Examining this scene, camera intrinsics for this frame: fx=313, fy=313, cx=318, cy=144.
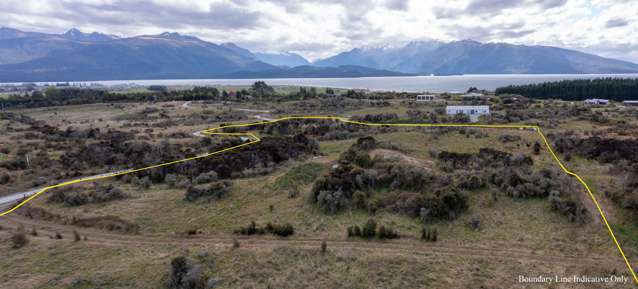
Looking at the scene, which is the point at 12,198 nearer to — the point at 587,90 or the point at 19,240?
the point at 19,240

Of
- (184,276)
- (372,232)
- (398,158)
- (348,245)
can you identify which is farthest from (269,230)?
(398,158)

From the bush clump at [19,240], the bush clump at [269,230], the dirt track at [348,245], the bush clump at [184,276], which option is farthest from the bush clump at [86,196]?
the bush clump at [184,276]

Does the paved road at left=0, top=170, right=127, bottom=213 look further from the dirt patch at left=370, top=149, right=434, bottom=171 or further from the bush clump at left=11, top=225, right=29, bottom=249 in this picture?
the dirt patch at left=370, top=149, right=434, bottom=171

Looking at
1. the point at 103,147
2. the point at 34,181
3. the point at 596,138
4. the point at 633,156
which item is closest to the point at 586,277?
the point at 633,156

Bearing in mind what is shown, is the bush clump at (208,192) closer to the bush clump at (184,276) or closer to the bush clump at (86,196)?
the bush clump at (86,196)

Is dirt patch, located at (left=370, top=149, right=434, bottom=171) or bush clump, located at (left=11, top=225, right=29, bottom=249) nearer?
bush clump, located at (left=11, top=225, right=29, bottom=249)

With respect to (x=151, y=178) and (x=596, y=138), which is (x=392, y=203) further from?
(x=596, y=138)

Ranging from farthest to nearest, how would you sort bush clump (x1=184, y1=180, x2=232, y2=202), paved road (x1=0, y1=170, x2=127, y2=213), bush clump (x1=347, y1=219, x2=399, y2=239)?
1. bush clump (x1=184, y1=180, x2=232, y2=202)
2. paved road (x1=0, y1=170, x2=127, y2=213)
3. bush clump (x1=347, y1=219, x2=399, y2=239)

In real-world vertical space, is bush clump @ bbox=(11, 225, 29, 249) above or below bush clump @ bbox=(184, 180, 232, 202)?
below

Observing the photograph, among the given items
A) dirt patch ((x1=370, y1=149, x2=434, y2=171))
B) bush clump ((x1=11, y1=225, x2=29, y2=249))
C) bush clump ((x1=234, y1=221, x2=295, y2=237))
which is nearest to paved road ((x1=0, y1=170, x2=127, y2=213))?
bush clump ((x1=11, y1=225, x2=29, y2=249))
